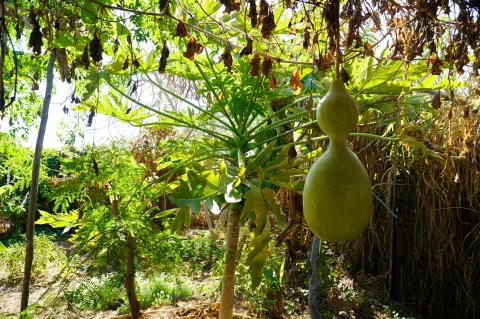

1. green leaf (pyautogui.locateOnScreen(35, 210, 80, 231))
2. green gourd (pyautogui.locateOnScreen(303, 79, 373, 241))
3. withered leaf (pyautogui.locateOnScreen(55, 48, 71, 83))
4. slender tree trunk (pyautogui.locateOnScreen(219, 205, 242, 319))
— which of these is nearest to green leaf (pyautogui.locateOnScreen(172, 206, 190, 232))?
slender tree trunk (pyautogui.locateOnScreen(219, 205, 242, 319))

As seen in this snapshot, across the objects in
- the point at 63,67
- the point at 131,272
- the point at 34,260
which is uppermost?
the point at 63,67

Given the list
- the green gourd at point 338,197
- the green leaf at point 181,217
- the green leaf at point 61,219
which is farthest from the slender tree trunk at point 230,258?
the green gourd at point 338,197

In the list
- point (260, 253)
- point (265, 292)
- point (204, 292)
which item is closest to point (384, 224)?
point (265, 292)

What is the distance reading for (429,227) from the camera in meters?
3.08

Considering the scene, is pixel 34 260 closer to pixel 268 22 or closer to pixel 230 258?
pixel 230 258

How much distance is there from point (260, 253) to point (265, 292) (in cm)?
132

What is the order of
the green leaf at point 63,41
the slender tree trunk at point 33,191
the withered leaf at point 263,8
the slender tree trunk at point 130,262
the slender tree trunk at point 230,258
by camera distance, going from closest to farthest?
the withered leaf at point 263,8
the green leaf at point 63,41
the slender tree trunk at point 230,258
the slender tree trunk at point 130,262
the slender tree trunk at point 33,191

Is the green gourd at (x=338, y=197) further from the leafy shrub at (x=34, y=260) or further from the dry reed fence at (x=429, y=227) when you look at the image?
the leafy shrub at (x=34, y=260)

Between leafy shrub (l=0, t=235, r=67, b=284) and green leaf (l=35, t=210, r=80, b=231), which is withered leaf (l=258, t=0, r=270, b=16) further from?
leafy shrub (l=0, t=235, r=67, b=284)

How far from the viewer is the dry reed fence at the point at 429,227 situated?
9.17 ft

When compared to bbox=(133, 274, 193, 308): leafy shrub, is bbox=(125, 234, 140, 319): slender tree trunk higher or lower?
higher

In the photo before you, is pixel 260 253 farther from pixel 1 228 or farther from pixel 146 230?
pixel 1 228

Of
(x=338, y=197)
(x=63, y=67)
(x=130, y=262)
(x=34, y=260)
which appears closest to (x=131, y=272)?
(x=130, y=262)

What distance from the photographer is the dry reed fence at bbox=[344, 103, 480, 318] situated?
9.17 ft
